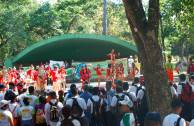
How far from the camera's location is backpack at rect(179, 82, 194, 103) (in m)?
7.14

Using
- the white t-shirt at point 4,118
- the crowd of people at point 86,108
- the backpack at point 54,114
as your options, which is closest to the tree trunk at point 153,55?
the crowd of people at point 86,108

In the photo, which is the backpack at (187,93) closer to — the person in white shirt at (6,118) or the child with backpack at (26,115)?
the child with backpack at (26,115)

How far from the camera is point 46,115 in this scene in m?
5.85

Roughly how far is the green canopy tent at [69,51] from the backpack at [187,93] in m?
19.0

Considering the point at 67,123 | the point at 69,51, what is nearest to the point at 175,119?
the point at 67,123

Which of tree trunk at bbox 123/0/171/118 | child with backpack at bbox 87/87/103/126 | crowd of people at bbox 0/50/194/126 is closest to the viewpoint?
crowd of people at bbox 0/50/194/126

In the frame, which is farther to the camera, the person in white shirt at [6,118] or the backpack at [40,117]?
the backpack at [40,117]

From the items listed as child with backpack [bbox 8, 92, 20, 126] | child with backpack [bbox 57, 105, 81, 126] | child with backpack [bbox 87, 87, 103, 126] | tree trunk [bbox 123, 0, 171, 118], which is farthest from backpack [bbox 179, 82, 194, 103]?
child with backpack [bbox 8, 92, 20, 126]

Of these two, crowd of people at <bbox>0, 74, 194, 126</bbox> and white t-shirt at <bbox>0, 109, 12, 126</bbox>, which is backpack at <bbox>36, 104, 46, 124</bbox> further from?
white t-shirt at <bbox>0, 109, 12, 126</bbox>

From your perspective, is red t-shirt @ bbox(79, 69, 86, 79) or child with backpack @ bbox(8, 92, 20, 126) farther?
red t-shirt @ bbox(79, 69, 86, 79)

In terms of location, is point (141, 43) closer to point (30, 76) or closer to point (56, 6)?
point (30, 76)

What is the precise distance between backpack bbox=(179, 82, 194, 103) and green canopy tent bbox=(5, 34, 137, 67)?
19021mm

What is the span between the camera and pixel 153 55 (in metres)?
6.23

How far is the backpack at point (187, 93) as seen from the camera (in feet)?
23.4
